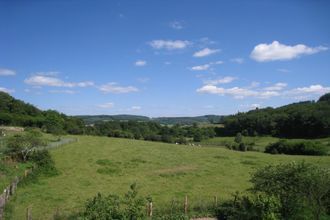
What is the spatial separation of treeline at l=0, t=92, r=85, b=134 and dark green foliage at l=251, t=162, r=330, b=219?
279 feet

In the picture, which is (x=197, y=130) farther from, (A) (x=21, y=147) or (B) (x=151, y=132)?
(A) (x=21, y=147)

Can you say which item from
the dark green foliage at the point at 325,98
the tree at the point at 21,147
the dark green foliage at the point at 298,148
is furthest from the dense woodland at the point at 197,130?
the tree at the point at 21,147

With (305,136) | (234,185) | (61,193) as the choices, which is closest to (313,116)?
(305,136)

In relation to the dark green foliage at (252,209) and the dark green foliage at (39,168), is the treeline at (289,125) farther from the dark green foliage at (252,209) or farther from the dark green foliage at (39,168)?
the dark green foliage at (252,209)

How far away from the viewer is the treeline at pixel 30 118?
378 feet

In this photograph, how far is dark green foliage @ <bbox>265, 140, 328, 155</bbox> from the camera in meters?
73.6

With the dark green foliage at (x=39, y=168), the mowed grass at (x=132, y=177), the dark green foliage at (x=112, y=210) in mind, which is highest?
the dark green foliage at (x=112, y=210)

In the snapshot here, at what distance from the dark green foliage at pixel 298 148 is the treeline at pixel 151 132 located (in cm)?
3173

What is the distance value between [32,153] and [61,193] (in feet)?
59.0

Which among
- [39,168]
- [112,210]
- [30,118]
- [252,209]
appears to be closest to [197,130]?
[30,118]

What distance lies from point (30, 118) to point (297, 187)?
118m

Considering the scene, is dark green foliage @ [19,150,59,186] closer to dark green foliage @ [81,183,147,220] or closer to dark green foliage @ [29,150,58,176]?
dark green foliage @ [29,150,58,176]

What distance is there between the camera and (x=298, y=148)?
Result: 79.3 meters

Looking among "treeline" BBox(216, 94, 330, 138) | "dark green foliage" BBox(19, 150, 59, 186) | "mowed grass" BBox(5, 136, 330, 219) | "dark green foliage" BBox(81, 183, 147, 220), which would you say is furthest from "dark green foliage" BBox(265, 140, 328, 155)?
"dark green foliage" BBox(81, 183, 147, 220)
